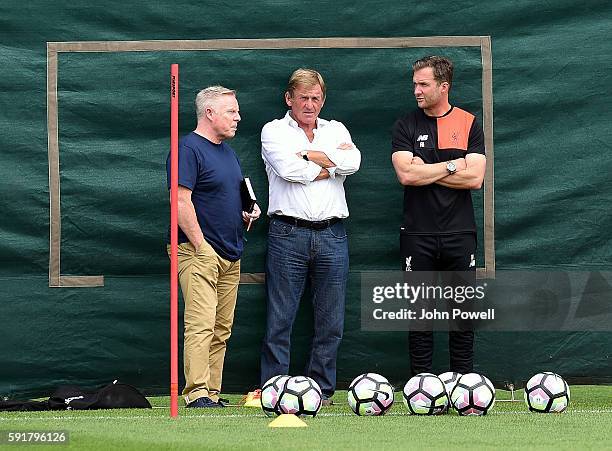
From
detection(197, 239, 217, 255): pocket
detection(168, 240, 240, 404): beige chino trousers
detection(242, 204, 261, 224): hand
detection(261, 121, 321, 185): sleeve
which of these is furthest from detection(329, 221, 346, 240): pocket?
detection(197, 239, 217, 255): pocket

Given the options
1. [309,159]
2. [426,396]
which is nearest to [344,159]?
[309,159]

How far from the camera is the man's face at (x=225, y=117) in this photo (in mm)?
8242

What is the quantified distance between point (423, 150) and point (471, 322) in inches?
49.5

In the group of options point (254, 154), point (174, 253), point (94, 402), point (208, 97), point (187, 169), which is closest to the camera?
point (174, 253)

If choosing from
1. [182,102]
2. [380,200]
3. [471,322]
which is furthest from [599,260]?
[182,102]

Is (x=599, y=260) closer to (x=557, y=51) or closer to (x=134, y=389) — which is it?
(x=557, y=51)

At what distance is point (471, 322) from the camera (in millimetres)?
8812

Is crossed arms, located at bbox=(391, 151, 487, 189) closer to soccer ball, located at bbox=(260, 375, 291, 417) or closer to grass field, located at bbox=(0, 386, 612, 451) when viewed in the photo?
grass field, located at bbox=(0, 386, 612, 451)

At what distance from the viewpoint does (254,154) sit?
886 cm

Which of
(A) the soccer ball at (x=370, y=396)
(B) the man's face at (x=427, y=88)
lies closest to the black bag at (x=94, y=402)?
(A) the soccer ball at (x=370, y=396)

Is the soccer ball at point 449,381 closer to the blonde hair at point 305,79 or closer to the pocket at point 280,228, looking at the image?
the pocket at point 280,228

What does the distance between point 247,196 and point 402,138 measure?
1081mm

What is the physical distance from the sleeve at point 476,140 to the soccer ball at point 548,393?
5.73ft

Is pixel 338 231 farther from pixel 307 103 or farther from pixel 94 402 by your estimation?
pixel 94 402
